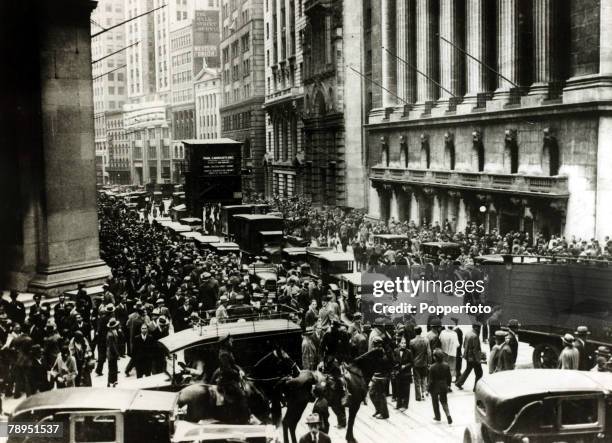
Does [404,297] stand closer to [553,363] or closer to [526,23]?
[553,363]

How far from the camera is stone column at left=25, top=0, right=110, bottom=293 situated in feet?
71.2

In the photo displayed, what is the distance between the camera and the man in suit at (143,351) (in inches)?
638

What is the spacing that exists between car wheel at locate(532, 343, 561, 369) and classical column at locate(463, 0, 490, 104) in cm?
2667

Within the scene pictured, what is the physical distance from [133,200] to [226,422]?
6413 cm

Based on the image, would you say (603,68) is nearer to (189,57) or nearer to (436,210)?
(436,210)

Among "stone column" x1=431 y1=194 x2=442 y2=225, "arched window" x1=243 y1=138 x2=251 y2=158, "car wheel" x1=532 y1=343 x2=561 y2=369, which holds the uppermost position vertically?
"arched window" x1=243 y1=138 x2=251 y2=158

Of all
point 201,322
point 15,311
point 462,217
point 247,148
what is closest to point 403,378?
point 201,322

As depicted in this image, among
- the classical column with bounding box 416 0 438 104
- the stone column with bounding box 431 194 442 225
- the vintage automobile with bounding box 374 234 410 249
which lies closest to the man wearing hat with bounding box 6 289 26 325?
the vintage automobile with bounding box 374 234 410 249

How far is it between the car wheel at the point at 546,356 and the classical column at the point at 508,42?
23388 mm

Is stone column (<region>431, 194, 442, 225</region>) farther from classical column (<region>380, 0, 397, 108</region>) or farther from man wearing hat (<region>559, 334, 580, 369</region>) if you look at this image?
man wearing hat (<region>559, 334, 580, 369</region>)

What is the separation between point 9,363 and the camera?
14.9 metres

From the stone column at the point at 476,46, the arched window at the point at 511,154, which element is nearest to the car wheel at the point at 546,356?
the arched window at the point at 511,154

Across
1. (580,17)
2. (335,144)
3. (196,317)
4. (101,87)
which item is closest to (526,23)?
(580,17)

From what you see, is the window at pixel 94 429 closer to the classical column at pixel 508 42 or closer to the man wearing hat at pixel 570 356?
the man wearing hat at pixel 570 356
